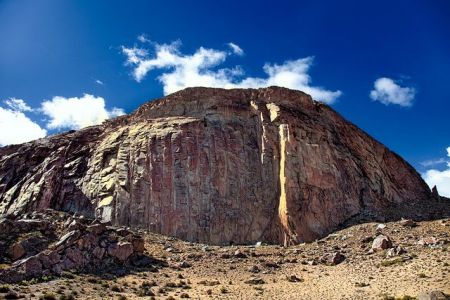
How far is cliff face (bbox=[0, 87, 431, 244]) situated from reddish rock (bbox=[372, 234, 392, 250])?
19.2ft

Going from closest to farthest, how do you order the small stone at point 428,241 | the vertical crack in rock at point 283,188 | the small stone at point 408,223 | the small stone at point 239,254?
the small stone at point 428,241, the small stone at point 239,254, the small stone at point 408,223, the vertical crack in rock at point 283,188

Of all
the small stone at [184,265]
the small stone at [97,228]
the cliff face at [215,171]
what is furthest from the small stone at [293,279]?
the small stone at [97,228]

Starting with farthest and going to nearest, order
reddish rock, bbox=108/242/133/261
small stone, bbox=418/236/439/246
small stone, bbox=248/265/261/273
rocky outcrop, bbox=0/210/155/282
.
Answer: small stone, bbox=418/236/439/246
small stone, bbox=248/265/261/273
reddish rock, bbox=108/242/133/261
rocky outcrop, bbox=0/210/155/282

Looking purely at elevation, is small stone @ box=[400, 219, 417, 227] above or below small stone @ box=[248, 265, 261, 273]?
above

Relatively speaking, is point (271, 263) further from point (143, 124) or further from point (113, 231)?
point (143, 124)

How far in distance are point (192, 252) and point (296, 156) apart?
15.3m

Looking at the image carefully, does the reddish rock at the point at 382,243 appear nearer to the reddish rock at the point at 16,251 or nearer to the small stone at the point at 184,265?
the small stone at the point at 184,265

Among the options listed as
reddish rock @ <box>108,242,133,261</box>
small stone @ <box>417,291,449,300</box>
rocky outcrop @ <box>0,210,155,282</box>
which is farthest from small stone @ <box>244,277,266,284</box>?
small stone @ <box>417,291,449,300</box>

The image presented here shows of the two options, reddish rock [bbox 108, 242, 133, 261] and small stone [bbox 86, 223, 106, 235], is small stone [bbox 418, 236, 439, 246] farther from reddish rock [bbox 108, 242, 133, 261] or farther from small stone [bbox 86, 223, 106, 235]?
small stone [bbox 86, 223, 106, 235]

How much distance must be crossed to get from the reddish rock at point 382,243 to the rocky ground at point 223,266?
87 mm

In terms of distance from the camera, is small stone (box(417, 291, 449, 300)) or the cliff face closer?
small stone (box(417, 291, 449, 300))

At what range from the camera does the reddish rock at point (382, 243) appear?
38000mm

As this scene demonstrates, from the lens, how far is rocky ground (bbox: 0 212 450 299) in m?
30.7

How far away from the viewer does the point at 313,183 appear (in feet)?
153
